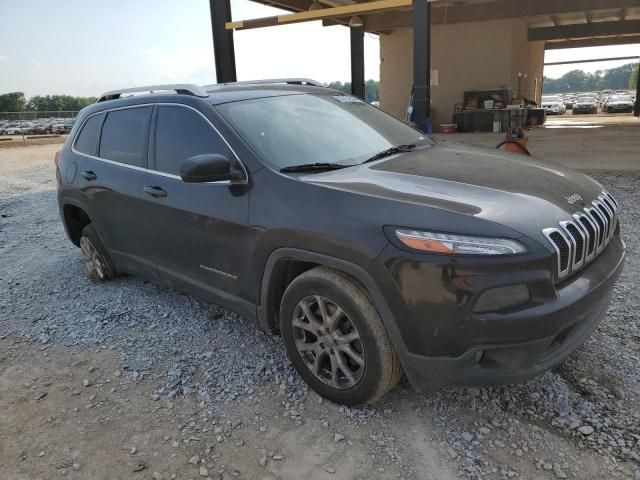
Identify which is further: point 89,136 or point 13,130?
point 13,130

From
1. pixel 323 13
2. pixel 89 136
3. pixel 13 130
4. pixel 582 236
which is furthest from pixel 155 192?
pixel 13 130

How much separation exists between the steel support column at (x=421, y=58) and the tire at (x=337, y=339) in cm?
779

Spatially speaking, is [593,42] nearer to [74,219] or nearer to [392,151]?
[392,151]

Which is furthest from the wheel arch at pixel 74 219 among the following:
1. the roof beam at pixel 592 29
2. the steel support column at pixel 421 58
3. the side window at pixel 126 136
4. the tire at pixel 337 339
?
the roof beam at pixel 592 29

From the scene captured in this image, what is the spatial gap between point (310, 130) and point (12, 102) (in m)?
87.2

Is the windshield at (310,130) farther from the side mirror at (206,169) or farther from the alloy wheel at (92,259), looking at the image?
the alloy wheel at (92,259)

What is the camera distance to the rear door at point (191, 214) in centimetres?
313

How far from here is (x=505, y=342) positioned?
7.36ft

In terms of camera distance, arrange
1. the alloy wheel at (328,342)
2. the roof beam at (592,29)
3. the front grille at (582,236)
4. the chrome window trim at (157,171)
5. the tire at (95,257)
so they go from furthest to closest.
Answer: the roof beam at (592,29)
the tire at (95,257)
the chrome window trim at (157,171)
the alloy wheel at (328,342)
the front grille at (582,236)

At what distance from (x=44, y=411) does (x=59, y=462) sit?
0.55 meters

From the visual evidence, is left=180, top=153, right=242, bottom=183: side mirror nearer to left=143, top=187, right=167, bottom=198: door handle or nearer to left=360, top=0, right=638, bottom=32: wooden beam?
left=143, top=187, right=167, bottom=198: door handle

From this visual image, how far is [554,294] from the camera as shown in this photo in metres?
2.29

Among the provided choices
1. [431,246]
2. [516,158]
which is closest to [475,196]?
[431,246]

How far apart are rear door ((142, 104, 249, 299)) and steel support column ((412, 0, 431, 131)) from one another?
7.14 meters
